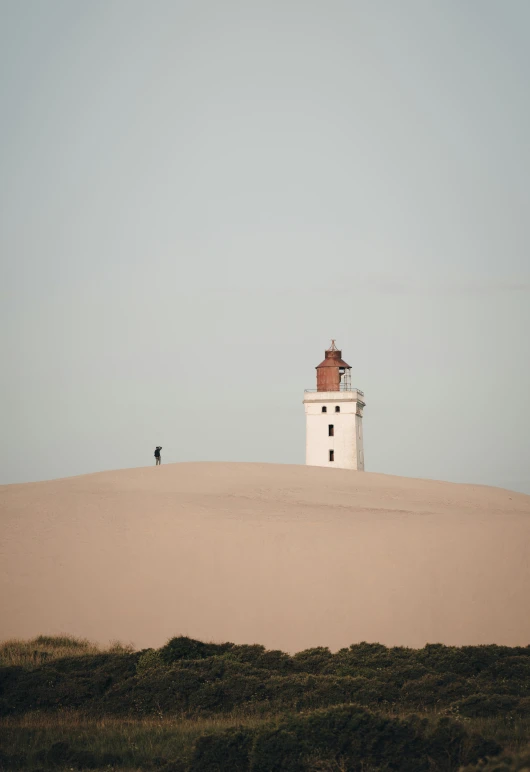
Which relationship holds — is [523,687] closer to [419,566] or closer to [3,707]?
[3,707]

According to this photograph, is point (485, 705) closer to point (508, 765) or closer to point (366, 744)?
point (366, 744)

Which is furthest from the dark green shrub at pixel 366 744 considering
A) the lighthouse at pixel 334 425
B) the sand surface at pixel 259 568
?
the lighthouse at pixel 334 425

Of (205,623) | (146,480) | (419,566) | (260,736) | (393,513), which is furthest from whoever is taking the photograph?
(146,480)

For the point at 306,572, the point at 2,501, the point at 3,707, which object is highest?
the point at 2,501

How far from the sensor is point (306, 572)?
89.9ft

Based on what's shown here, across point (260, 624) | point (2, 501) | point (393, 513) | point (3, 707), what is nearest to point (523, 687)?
point (3, 707)

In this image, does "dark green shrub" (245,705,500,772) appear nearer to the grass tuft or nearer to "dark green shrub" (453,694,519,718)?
"dark green shrub" (453,694,519,718)

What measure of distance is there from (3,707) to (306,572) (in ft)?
45.6

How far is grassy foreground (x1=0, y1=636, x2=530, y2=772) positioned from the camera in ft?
33.9

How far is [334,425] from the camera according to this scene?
62938 millimetres

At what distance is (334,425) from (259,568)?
35.7 metres

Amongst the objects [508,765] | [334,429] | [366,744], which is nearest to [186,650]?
[366,744]

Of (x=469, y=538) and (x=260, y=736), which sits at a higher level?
(x=469, y=538)

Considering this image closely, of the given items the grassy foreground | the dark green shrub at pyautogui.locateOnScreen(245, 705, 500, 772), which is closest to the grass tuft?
the grassy foreground
